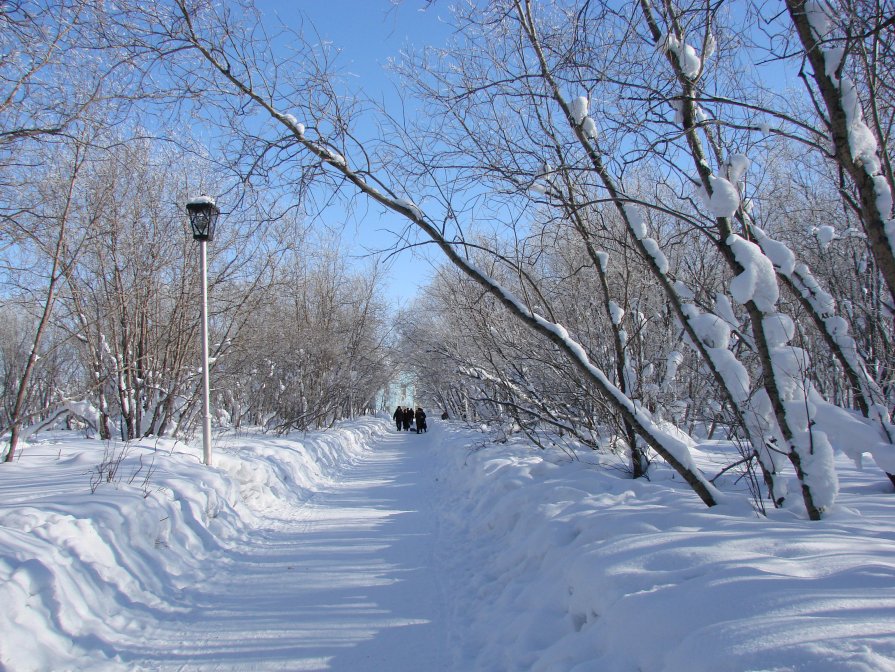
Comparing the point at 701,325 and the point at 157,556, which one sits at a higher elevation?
the point at 701,325

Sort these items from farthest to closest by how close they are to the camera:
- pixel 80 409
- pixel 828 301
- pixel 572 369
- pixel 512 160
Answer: pixel 80 409 < pixel 572 369 < pixel 512 160 < pixel 828 301

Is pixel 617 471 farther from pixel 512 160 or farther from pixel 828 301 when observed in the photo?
pixel 512 160

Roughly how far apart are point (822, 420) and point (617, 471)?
322cm

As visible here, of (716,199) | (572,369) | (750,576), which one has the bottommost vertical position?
(750,576)

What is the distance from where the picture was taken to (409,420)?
3859cm

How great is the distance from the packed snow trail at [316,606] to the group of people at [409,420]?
2743 centimetres

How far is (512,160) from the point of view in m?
5.23

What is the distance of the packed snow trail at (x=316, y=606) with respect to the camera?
3.22 m

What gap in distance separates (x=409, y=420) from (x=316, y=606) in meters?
34.9

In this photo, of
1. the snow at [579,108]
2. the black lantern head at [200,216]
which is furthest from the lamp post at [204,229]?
the snow at [579,108]

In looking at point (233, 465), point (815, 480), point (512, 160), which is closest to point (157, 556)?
point (233, 465)

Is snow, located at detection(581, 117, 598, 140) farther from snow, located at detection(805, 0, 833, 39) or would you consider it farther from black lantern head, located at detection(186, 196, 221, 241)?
black lantern head, located at detection(186, 196, 221, 241)

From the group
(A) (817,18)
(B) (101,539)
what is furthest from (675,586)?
(B) (101,539)

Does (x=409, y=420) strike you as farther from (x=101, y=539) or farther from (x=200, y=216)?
(x=101, y=539)
